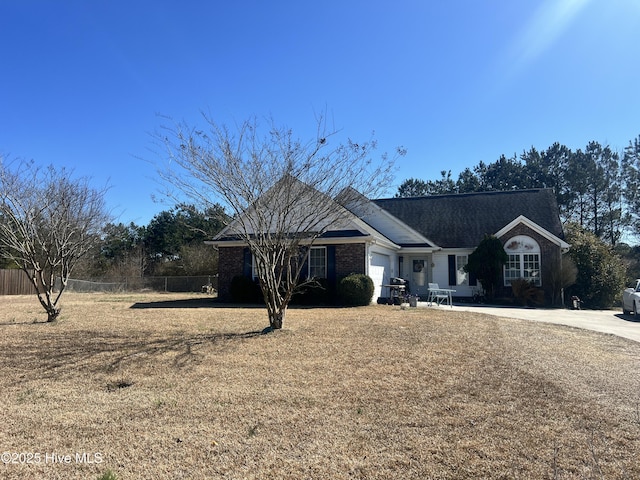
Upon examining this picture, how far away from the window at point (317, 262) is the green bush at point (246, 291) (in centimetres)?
233

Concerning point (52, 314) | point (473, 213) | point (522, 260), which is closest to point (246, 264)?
point (52, 314)

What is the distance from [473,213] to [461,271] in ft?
13.5

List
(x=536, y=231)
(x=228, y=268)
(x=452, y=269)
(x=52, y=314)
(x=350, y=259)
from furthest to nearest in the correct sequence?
(x=452, y=269) < (x=536, y=231) < (x=228, y=268) < (x=350, y=259) < (x=52, y=314)

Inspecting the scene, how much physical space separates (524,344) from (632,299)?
9.80 m

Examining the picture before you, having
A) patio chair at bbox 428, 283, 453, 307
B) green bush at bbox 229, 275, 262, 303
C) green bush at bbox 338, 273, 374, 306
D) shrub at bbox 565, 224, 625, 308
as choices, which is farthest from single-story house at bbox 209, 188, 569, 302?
patio chair at bbox 428, 283, 453, 307

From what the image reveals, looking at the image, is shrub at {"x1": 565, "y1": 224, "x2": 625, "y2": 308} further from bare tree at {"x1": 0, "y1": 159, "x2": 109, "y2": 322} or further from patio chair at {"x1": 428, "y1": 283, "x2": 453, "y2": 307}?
bare tree at {"x1": 0, "y1": 159, "x2": 109, "y2": 322}

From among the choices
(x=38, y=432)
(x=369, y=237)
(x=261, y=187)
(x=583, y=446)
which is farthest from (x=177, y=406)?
(x=369, y=237)

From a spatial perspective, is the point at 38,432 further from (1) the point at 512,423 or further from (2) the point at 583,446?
(2) the point at 583,446

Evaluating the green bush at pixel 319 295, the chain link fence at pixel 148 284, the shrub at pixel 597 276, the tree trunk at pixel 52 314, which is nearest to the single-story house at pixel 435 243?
the green bush at pixel 319 295

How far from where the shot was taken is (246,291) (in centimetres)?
1800

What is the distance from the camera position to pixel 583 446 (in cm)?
391

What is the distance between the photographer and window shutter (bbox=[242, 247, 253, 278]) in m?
18.6

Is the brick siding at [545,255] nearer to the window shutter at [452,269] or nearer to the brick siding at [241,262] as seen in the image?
the window shutter at [452,269]

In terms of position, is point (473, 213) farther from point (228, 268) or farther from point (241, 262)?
point (228, 268)
